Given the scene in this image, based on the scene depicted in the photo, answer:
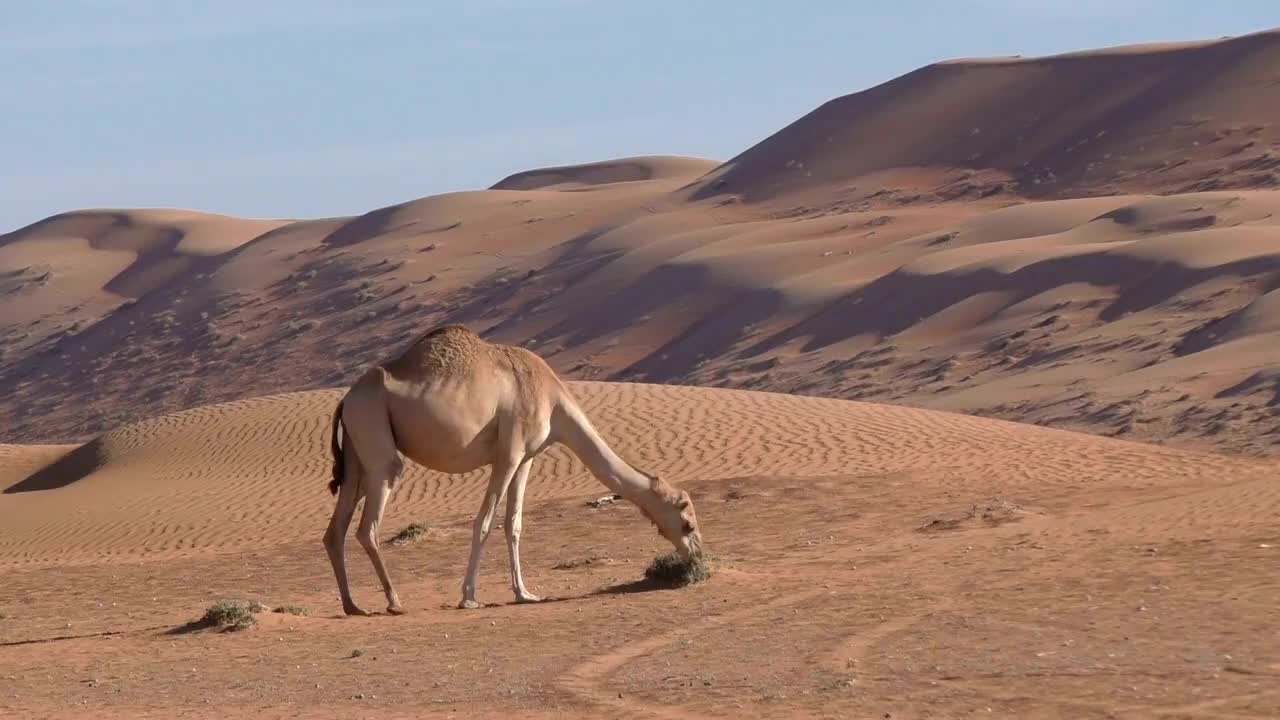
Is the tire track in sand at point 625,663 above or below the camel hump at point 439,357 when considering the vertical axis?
below

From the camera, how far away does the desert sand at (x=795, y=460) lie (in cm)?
1044

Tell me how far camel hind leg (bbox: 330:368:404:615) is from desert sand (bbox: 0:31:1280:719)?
0.85 m

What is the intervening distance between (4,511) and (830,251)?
129 feet

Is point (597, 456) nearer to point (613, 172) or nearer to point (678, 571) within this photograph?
point (678, 571)

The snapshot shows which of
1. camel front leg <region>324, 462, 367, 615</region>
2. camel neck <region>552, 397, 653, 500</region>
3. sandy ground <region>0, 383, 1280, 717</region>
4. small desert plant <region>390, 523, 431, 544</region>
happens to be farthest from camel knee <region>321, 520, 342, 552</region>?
small desert plant <region>390, 523, 431, 544</region>

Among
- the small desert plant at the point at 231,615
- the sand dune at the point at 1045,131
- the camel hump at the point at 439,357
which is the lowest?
the small desert plant at the point at 231,615

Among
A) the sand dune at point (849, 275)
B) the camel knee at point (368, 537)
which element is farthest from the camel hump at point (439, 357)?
the sand dune at point (849, 275)

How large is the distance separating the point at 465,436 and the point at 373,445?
70 cm

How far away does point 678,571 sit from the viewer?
14.1 m

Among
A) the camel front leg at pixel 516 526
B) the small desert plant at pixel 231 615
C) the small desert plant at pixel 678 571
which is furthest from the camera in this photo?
the small desert plant at pixel 678 571

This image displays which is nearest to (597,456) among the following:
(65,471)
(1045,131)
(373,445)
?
(373,445)

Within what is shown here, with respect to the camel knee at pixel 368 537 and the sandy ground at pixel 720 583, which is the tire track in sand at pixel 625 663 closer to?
the sandy ground at pixel 720 583

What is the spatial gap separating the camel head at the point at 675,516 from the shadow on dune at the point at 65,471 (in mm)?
15901

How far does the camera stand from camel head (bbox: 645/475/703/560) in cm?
1422
